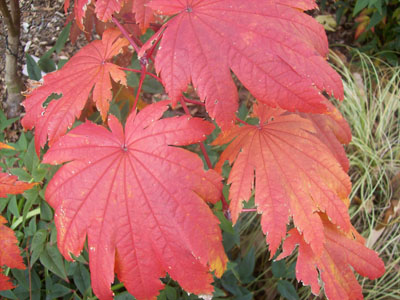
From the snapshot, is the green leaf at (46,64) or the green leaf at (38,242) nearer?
the green leaf at (38,242)

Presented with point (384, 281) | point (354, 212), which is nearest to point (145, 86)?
point (354, 212)

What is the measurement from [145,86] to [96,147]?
2.51ft

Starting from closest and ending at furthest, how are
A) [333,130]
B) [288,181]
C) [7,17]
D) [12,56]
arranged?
[288,181] → [333,130] → [7,17] → [12,56]

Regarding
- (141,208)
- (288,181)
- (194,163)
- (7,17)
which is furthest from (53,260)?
(7,17)

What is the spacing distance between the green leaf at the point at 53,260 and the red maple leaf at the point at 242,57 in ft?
2.72

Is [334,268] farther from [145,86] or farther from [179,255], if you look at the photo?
[145,86]

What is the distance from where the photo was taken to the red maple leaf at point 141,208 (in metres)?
0.85

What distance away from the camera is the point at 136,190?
89cm

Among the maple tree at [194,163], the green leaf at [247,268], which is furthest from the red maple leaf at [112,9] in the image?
the green leaf at [247,268]

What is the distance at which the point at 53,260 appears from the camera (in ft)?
4.33

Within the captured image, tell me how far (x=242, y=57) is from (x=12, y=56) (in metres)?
1.34

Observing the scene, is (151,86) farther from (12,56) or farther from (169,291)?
(169,291)

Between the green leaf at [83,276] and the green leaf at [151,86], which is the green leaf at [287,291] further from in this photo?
the green leaf at [151,86]

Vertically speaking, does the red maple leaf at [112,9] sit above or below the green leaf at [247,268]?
above
